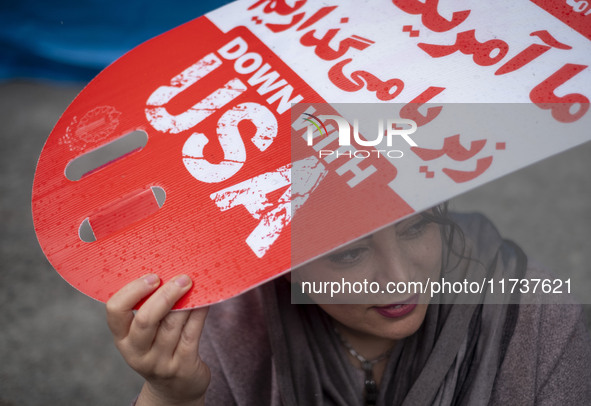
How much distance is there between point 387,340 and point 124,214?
0.68 meters

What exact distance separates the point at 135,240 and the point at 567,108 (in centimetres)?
64

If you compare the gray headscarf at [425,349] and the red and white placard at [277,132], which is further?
the gray headscarf at [425,349]

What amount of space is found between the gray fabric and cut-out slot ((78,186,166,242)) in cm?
47

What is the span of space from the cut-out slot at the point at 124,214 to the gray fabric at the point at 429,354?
0.47 meters

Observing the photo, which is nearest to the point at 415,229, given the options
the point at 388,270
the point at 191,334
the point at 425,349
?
the point at 388,270

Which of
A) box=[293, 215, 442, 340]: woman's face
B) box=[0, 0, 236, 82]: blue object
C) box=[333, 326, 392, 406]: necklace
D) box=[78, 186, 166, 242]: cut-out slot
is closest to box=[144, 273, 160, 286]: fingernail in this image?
box=[78, 186, 166, 242]: cut-out slot

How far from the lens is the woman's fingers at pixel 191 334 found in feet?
2.91

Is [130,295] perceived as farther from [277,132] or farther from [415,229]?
[415,229]

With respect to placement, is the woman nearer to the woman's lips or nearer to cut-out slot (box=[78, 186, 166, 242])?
the woman's lips

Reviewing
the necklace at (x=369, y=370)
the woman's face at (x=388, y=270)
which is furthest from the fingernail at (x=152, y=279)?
the necklace at (x=369, y=370)

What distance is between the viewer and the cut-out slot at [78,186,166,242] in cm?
87

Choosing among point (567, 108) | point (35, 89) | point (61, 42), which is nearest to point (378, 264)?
point (567, 108)

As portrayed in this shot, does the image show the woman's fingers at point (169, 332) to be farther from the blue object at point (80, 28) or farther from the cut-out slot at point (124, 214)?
the blue object at point (80, 28)

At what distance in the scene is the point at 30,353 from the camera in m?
2.29
